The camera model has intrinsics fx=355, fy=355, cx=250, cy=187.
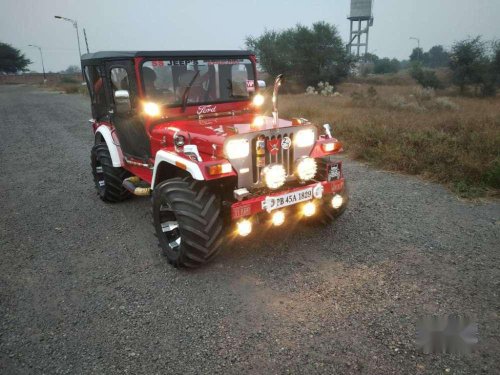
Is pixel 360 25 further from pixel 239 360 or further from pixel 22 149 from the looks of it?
pixel 239 360

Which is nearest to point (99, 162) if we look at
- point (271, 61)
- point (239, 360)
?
point (239, 360)

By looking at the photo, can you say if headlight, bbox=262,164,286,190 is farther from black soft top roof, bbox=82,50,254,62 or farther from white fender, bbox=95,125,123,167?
white fender, bbox=95,125,123,167

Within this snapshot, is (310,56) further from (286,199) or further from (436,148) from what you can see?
(286,199)

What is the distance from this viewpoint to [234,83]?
4.74 meters

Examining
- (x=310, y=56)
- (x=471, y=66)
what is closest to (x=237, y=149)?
(x=471, y=66)

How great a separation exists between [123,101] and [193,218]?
1554 mm

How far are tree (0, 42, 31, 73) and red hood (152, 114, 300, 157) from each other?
88.9 meters

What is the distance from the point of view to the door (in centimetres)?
416

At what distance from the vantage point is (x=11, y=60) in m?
75.2

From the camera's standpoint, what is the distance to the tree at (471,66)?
945 inches

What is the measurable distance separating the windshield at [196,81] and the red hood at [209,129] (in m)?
0.30

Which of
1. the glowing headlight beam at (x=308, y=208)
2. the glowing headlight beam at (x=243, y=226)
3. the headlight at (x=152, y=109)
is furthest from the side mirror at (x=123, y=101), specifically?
the glowing headlight beam at (x=308, y=208)

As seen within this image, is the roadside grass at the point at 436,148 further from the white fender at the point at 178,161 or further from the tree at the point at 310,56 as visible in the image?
the tree at the point at 310,56

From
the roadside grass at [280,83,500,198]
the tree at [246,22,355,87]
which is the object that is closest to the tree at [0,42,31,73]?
the tree at [246,22,355,87]
